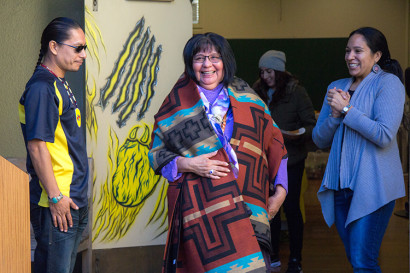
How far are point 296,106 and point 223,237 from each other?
7.87 ft

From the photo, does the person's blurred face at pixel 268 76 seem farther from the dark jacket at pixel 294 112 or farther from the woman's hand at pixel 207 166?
the woman's hand at pixel 207 166

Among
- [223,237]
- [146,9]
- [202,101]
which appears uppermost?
[146,9]

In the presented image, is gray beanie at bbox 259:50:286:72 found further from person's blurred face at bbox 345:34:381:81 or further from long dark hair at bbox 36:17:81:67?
long dark hair at bbox 36:17:81:67

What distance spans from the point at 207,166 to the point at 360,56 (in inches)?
46.0

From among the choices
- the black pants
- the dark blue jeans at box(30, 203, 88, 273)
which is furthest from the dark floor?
the dark blue jeans at box(30, 203, 88, 273)

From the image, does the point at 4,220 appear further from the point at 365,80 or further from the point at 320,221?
the point at 320,221

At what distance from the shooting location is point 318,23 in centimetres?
1224

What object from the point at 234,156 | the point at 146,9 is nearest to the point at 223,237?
the point at 234,156

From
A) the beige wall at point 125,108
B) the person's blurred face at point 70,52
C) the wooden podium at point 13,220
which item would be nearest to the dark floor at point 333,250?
Answer: the beige wall at point 125,108

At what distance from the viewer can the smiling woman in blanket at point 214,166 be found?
2797 mm

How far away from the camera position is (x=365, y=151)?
10.9ft

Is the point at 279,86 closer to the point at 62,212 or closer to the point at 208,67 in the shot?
the point at 208,67

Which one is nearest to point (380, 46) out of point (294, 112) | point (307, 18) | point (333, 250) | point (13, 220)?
point (294, 112)

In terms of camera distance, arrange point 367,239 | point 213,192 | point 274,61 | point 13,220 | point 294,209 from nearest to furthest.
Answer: point 13,220
point 213,192
point 367,239
point 294,209
point 274,61
